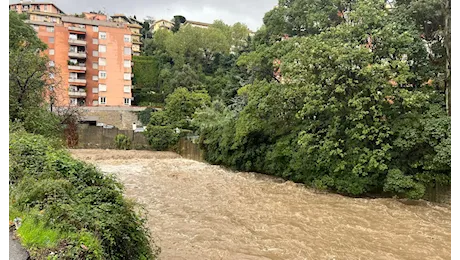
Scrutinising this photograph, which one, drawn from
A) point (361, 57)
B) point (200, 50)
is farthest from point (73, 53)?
point (361, 57)

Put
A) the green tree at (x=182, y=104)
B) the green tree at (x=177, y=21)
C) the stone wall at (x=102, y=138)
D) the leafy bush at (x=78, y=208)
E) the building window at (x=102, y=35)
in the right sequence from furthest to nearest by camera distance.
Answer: the green tree at (x=177, y=21)
the building window at (x=102, y=35)
the green tree at (x=182, y=104)
the stone wall at (x=102, y=138)
the leafy bush at (x=78, y=208)

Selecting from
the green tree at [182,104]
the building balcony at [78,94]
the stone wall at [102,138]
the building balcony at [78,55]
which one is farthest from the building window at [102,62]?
the green tree at [182,104]

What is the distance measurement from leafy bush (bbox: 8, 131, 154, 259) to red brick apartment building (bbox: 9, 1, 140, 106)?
40672 millimetres

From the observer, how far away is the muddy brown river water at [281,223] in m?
7.51

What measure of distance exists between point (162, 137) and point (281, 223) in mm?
21995

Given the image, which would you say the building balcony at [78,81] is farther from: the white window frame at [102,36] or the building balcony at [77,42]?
the white window frame at [102,36]

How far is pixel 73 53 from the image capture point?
1742 inches

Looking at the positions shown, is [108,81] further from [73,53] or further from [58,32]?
[58,32]

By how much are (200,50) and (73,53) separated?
16422 millimetres

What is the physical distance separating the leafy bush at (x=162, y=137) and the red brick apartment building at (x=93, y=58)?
55.8 ft

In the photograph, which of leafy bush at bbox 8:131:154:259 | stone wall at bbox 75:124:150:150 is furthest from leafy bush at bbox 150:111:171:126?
leafy bush at bbox 8:131:154:259

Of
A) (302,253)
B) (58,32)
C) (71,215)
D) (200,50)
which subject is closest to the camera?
(71,215)

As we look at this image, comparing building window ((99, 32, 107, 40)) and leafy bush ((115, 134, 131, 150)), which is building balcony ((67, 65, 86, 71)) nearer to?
building window ((99, 32, 107, 40))

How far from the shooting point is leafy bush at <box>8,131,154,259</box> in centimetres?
400
